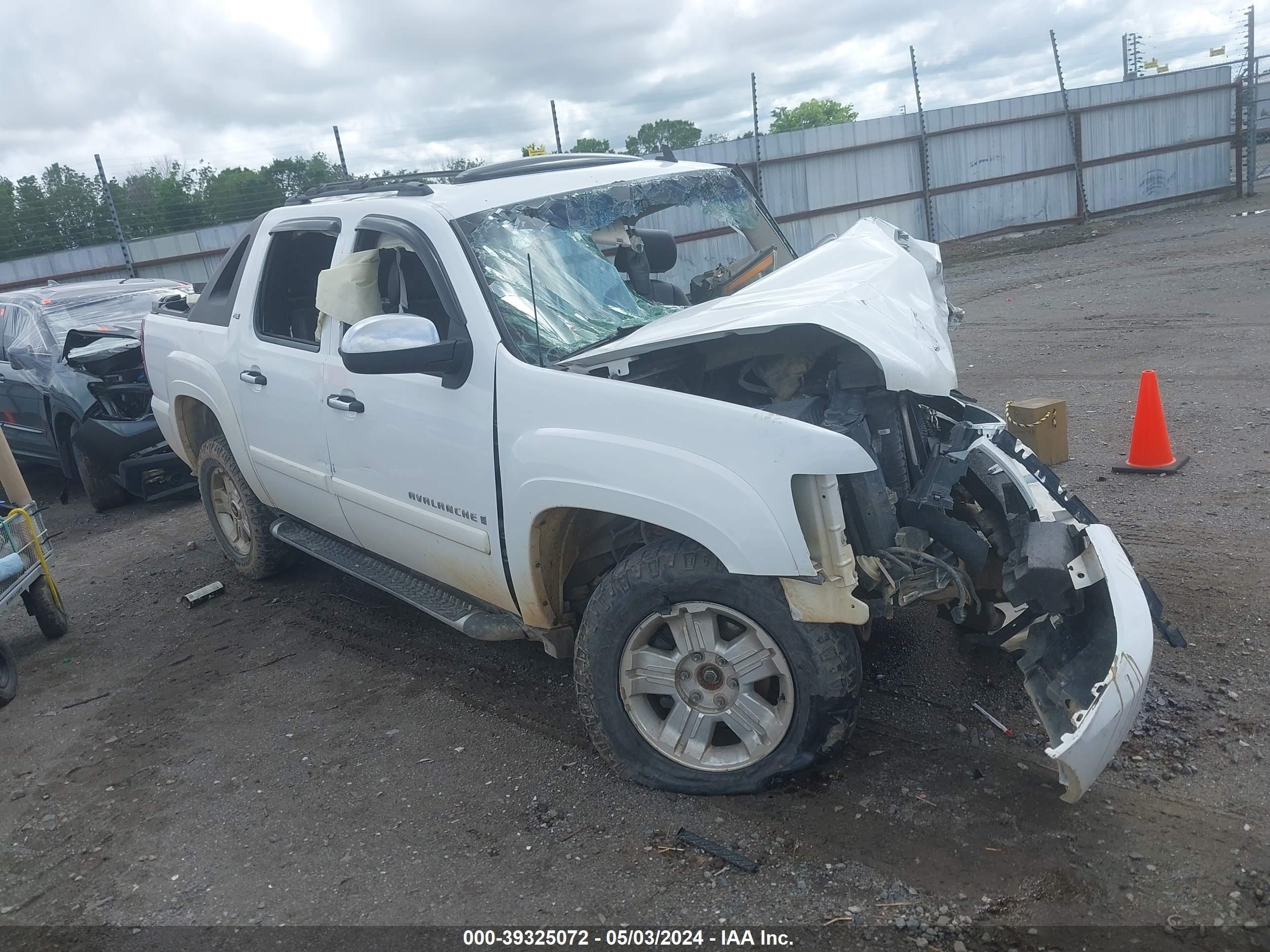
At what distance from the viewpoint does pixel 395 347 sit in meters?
3.27

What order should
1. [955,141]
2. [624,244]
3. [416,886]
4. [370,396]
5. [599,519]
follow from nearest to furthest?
[416,886]
[599,519]
[370,396]
[624,244]
[955,141]

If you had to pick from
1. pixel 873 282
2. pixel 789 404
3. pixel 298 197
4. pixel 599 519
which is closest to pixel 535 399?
pixel 599 519

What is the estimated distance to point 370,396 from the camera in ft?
12.7

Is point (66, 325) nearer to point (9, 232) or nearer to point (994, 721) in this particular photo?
point (994, 721)

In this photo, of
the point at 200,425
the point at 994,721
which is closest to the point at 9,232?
the point at 200,425

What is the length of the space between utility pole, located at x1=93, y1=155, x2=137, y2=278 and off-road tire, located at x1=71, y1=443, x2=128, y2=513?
7.53 m

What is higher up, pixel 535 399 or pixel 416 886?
pixel 535 399

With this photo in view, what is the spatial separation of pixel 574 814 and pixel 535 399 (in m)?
1.41

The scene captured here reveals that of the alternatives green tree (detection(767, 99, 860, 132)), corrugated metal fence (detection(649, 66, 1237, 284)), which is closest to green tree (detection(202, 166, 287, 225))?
corrugated metal fence (detection(649, 66, 1237, 284))

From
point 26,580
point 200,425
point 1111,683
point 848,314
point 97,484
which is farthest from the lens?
point 97,484

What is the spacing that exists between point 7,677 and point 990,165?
17858 mm

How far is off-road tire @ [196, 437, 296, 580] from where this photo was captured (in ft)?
17.7

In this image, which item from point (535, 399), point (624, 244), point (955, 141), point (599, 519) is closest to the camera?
point (535, 399)

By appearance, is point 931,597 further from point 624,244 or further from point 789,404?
point 624,244
